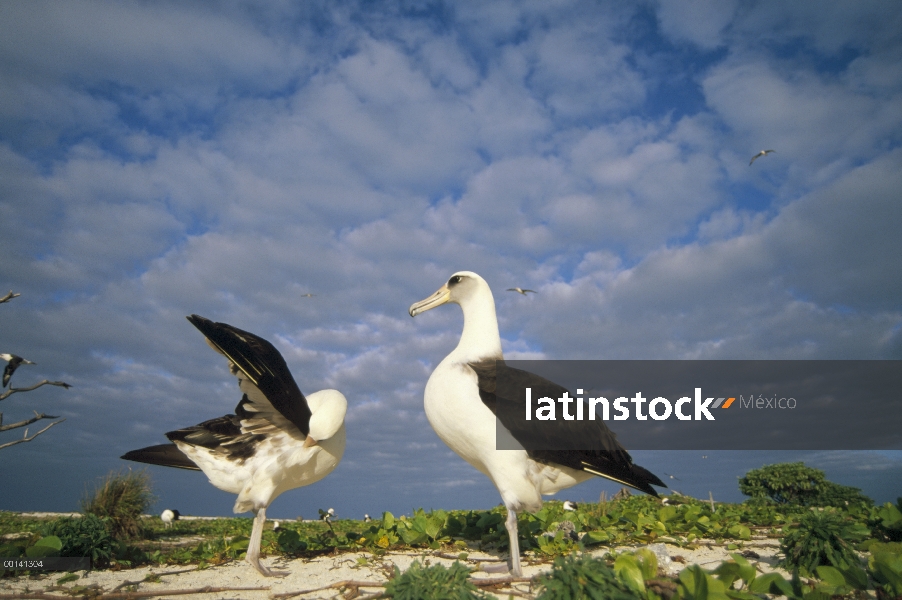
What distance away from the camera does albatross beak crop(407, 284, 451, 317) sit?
7297 millimetres

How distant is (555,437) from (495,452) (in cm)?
67

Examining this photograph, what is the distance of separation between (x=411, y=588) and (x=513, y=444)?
8.98 ft

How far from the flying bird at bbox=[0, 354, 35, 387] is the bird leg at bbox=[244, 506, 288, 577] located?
392 cm

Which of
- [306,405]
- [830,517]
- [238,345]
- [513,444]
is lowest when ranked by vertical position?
[830,517]

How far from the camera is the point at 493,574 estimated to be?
16.4 ft

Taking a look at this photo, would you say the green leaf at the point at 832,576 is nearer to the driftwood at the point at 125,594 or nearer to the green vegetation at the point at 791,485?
the driftwood at the point at 125,594

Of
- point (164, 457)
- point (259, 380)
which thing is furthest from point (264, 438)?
point (164, 457)

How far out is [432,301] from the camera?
24.1ft

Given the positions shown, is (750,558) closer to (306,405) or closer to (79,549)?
(306,405)

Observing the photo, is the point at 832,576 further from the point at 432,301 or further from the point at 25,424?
the point at 25,424

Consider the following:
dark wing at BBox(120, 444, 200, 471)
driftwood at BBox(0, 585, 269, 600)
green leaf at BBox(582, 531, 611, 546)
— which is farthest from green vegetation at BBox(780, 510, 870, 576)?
dark wing at BBox(120, 444, 200, 471)

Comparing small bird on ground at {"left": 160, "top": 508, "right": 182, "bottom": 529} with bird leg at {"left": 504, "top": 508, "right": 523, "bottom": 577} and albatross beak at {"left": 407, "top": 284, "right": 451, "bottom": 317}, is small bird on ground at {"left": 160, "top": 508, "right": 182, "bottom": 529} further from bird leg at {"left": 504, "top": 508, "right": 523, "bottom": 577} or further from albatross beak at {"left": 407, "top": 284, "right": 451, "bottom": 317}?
bird leg at {"left": 504, "top": 508, "right": 523, "bottom": 577}

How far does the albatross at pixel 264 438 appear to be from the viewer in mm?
6020

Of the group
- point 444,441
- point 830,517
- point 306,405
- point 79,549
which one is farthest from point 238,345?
→ point 830,517
